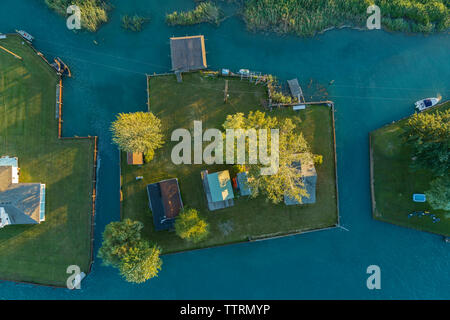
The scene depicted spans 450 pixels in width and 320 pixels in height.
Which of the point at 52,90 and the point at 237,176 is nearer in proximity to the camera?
the point at 237,176

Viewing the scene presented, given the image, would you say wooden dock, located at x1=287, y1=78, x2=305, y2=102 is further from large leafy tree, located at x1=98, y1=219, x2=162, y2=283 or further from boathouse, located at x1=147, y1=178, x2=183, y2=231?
large leafy tree, located at x1=98, y1=219, x2=162, y2=283

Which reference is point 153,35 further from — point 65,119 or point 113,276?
point 113,276

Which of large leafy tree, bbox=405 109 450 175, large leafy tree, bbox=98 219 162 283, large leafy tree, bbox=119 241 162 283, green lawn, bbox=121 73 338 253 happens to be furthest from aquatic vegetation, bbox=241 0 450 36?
large leafy tree, bbox=119 241 162 283

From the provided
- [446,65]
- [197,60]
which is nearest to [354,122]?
[446,65]

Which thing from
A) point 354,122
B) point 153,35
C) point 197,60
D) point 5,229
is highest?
point 153,35

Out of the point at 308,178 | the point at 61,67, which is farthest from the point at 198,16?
the point at 308,178

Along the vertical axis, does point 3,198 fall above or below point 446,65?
below
